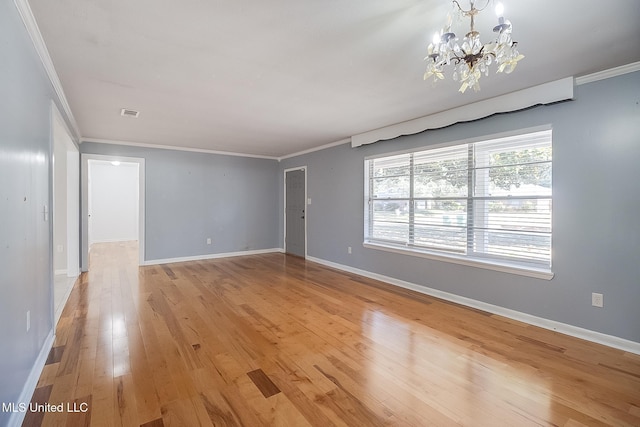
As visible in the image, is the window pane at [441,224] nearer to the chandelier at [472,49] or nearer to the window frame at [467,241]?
the window frame at [467,241]

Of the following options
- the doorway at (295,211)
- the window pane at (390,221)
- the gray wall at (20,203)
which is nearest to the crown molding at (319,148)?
the doorway at (295,211)

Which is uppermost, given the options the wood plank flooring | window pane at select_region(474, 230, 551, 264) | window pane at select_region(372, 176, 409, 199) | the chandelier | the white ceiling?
the white ceiling

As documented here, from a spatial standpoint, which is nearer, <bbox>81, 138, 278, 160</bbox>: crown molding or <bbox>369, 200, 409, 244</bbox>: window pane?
<bbox>369, 200, 409, 244</bbox>: window pane

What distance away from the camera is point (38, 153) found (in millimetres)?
2164

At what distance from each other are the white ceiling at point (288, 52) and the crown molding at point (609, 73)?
0.26 feet

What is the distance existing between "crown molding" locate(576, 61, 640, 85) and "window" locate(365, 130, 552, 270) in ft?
1.71

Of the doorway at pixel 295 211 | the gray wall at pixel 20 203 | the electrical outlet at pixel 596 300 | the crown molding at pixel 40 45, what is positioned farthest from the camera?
the doorway at pixel 295 211

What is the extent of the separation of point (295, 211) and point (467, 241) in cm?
399

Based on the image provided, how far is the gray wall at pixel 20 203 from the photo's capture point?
149 centimetres

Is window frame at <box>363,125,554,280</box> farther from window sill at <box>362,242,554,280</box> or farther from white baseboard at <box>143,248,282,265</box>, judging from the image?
white baseboard at <box>143,248,282,265</box>

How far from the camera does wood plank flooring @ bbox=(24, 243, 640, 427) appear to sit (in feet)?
5.66

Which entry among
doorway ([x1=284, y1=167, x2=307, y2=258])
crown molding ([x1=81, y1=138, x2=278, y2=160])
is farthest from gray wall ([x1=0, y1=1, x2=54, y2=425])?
doorway ([x1=284, y1=167, x2=307, y2=258])

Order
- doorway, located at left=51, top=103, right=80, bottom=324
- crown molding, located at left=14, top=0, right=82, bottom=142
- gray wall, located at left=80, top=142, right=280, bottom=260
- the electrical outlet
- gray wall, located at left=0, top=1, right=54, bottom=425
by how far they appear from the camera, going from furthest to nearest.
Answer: gray wall, located at left=80, top=142, right=280, bottom=260 < doorway, located at left=51, top=103, right=80, bottom=324 < the electrical outlet < crown molding, located at left=14, top=0, right=82, bottom=142 < gray wall, located at left=0, top=1, right=54, bottom=425

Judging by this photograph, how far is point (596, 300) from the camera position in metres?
2.66
